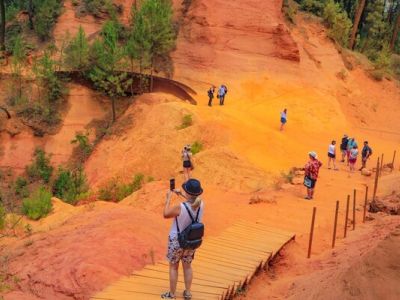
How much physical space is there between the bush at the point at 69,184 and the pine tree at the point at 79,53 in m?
6.38

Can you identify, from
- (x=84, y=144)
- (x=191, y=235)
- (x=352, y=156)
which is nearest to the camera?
(x=191, y=235)

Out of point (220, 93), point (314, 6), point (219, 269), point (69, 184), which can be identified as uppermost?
point (314, 6)

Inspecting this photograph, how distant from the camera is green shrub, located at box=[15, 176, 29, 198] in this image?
2470 cm

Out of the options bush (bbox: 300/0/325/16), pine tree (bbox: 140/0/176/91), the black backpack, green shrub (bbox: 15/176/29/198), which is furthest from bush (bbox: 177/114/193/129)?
bush (bbox: 300/0/325/16)

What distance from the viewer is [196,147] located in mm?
20984

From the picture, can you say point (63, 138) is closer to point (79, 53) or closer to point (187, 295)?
point (79, 53)

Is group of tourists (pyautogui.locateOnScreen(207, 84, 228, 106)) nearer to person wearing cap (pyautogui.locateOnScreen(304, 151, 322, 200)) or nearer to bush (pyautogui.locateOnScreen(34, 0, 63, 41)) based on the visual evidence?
bush (pyautogui.locateOnScreen(34, 0, 63, 41))

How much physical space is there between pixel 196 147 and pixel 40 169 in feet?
31.2

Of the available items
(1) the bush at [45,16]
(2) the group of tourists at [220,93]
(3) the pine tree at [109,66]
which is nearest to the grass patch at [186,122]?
(2) the group of tourists at [220,93]

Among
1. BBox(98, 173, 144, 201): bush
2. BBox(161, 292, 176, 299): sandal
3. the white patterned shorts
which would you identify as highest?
the white patterned shorts

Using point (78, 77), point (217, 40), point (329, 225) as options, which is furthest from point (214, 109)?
point (329, 225)

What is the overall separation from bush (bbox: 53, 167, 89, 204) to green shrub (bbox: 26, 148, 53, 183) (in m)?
0.73

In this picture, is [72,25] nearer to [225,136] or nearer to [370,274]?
[225,136]

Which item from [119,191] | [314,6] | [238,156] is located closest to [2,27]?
[119,191]
